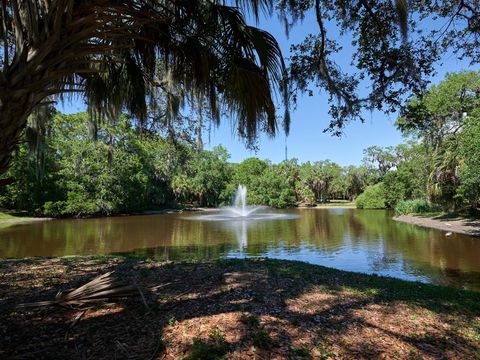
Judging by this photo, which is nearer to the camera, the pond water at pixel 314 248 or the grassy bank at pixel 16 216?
the pond water at pixel 314 248

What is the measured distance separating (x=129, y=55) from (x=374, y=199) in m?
41.0

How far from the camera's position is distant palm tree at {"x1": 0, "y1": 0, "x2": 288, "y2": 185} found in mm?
1895

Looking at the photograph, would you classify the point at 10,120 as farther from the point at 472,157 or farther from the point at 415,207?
the point at 415,207

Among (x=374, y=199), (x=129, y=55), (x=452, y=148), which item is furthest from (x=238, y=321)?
(x=374, y=199)

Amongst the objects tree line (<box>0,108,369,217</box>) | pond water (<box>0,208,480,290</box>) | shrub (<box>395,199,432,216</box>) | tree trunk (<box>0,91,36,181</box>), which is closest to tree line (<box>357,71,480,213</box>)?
shrub (<box>395,199,432,216</box>)

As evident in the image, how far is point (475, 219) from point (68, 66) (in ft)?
72.3

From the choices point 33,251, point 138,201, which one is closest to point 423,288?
point 33,251

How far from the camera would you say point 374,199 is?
40094mm

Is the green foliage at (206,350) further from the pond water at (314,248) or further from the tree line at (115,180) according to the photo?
the tree line at (115,180)

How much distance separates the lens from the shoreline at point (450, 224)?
1586 centimetres

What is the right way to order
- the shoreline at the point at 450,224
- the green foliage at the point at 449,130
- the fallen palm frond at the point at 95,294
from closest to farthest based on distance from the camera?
1. the fallen palm frond at the point at 95,294
2. the shoreline at the point at 450,224
3. the green foliage at the point at 449,130

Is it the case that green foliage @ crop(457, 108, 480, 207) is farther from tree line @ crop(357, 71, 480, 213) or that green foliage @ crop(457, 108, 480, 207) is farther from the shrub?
the shrub

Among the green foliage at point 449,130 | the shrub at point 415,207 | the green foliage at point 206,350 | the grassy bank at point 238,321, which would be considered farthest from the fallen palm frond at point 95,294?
the shrub at point 415,207

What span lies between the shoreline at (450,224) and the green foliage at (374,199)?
1685 cm
